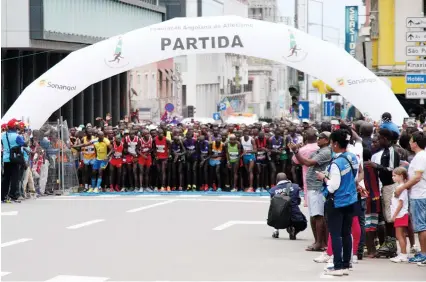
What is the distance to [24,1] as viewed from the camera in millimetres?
53375

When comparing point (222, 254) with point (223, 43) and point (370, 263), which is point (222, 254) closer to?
point (370, 263)

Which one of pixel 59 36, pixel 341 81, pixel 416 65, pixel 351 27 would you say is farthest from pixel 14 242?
pixel 351 27

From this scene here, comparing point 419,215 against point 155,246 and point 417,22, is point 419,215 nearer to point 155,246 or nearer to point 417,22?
point 155,246

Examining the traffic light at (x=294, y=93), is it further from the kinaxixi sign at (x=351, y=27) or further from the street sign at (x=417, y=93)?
the street sign at (x=417, y=93)

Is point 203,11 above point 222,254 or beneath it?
above

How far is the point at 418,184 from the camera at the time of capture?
14281mm

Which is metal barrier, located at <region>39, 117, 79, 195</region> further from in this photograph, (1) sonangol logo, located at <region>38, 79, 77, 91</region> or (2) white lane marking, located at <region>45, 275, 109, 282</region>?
(2) white lane marking, located at <region>45, 275, 109, 282</region>

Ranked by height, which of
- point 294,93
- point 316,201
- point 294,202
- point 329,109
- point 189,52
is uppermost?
point 189,52

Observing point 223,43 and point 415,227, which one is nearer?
point 415,227

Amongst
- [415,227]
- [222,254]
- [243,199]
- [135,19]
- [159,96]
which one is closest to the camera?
[415,227]

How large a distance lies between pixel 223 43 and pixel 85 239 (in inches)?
467

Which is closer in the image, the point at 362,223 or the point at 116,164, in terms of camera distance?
the point at 362,223

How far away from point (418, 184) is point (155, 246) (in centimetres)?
426


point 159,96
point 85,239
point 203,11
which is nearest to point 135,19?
point 159,96
